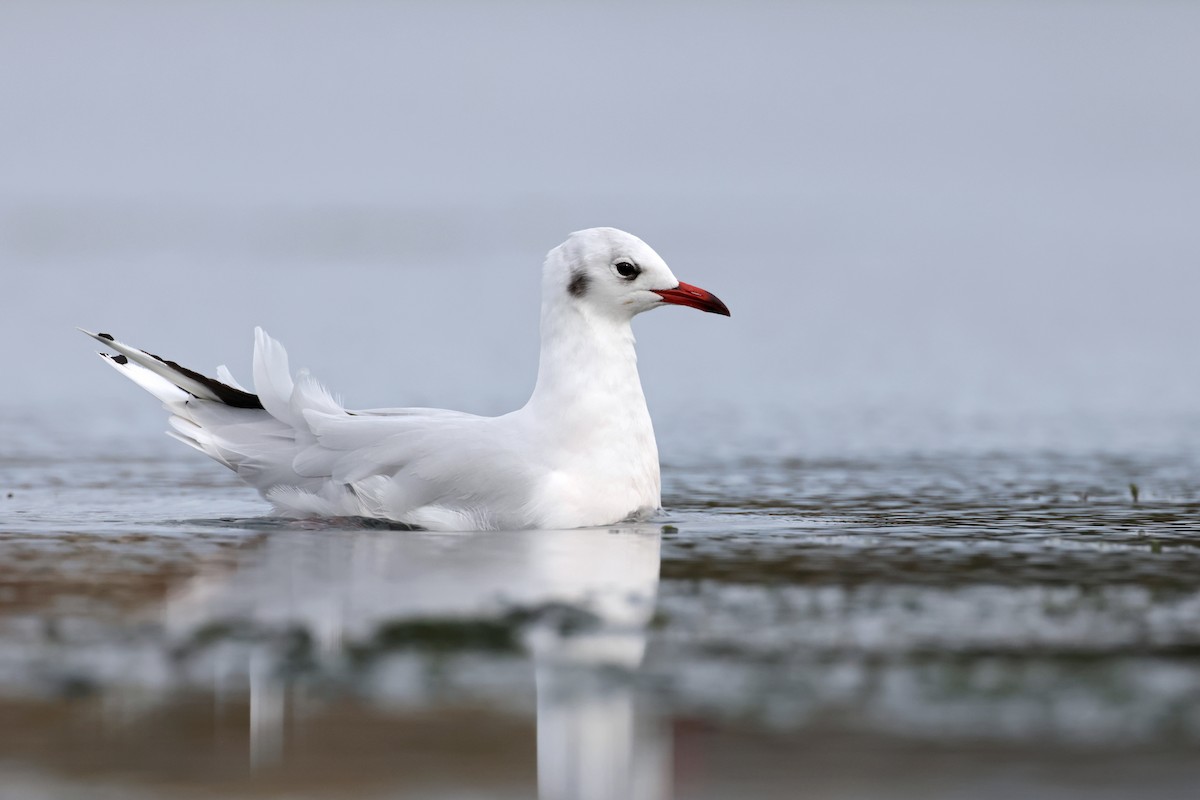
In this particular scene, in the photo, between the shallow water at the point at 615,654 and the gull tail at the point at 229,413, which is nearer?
the shallow water at the point at 615,654

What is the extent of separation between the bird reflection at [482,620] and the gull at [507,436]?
184mm

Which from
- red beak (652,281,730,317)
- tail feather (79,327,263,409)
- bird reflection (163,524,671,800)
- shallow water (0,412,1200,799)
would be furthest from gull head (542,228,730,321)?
tail feather (79,327,263,409)

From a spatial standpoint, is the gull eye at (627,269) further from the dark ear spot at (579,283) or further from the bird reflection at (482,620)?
the bird reflection at (482,620)

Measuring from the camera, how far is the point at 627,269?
8.86 metres

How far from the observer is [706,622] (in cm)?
602

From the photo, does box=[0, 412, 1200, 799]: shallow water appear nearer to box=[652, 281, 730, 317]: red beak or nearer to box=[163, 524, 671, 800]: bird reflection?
box=[163, 524, 671, 800]: bird reflection

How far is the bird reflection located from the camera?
4590 mm

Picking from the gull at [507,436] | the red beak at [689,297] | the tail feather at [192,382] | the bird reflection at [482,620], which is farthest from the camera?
the tail feather at [192,382]

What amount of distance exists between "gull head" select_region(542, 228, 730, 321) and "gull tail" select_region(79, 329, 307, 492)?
153cm

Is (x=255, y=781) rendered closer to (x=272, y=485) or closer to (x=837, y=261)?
(x=272, y=485)

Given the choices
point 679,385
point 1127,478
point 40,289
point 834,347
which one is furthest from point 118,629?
point 40,289

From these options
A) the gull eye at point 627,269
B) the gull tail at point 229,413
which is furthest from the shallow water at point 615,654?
the gull eye at point 627,269

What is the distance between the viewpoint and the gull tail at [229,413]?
9156mm

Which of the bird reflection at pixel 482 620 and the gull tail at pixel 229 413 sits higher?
the gull tail at pixel 229 413
